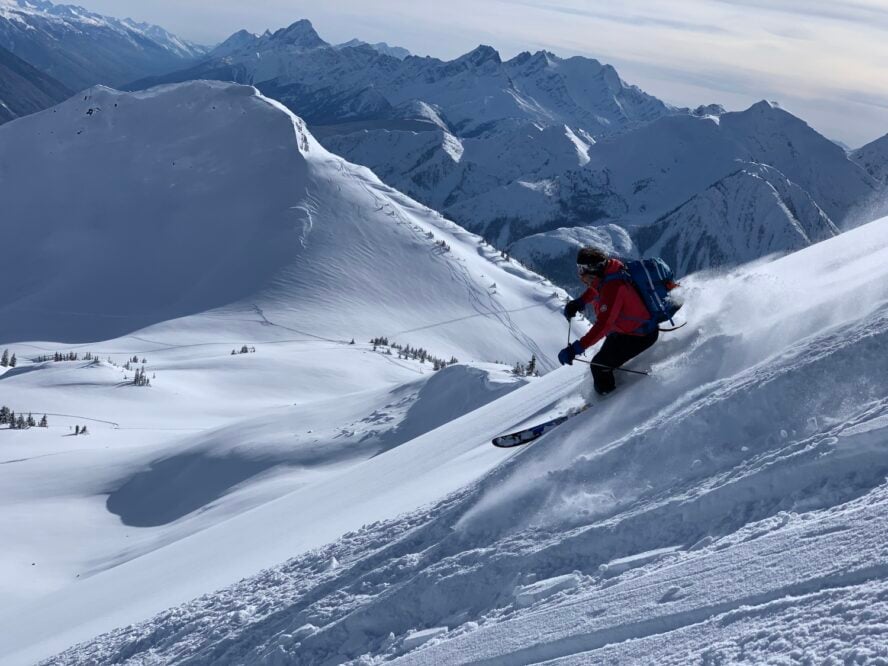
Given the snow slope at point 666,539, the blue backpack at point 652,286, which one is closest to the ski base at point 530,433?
the snow slope at point 666,539

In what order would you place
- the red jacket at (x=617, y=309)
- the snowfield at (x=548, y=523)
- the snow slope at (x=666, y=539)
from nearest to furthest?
the snow slope at (x=666, y=539)
the snowfield at (x=548, y=523)
the red jacket at (x=617, y=309)

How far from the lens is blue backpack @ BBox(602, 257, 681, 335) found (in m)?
8.88

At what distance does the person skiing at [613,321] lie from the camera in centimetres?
888

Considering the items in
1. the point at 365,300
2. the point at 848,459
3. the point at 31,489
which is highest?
the point at 365,300

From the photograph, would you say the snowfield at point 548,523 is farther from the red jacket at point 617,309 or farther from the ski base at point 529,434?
the red jacket at point 617,309

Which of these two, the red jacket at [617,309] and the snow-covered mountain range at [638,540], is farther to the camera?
the red jacket at [617,309]

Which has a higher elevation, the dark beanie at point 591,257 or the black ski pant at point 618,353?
the dark beanie at point 591,257

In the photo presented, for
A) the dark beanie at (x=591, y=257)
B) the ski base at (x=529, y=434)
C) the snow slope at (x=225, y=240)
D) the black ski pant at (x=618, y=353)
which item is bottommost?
the ski base at (x=529, y=434)

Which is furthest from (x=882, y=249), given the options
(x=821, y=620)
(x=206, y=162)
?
(x=206, y=162)

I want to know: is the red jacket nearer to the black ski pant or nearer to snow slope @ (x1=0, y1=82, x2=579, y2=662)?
the black ski pant

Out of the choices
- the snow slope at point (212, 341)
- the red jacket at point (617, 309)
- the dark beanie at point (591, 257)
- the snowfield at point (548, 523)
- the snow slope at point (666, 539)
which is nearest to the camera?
the snow slope at point (666, 539)

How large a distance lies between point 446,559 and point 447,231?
3618 inches

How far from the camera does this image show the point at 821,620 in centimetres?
410

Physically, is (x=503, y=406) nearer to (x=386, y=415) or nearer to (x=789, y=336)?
(x=789, y=336)
